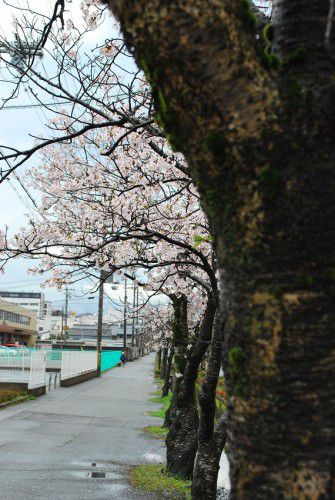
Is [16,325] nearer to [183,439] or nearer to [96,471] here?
[96,471]

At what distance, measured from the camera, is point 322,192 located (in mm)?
1711

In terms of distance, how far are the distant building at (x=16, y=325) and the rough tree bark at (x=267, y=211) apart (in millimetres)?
65094

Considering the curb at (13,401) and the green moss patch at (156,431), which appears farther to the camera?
the curb at (13,401)

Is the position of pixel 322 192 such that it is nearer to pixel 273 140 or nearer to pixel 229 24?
pixel 273 140

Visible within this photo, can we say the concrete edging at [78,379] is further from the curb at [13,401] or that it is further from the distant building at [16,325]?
the distant building at [16,325]

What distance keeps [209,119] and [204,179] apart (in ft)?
0.68

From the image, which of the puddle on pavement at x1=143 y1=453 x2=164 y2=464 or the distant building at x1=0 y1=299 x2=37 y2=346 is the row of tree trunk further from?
the distant building at x1=0 y1=299 x2=37 y2=346

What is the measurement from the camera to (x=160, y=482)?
9.15m

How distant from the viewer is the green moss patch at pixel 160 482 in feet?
28.2

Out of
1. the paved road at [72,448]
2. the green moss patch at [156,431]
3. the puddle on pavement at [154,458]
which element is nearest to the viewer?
the paved road at [72,448]

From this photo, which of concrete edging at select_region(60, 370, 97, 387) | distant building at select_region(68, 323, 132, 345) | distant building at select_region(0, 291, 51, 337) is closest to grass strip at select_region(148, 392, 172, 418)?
concrete edging at select_region(60, 370, 97, 387)

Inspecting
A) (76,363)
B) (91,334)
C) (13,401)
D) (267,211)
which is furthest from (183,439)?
(91,334)

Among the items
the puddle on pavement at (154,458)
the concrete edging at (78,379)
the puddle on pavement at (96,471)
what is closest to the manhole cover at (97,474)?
the puddle on pavement at (96,471)

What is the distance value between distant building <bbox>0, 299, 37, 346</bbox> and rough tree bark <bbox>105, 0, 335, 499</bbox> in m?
65.1
